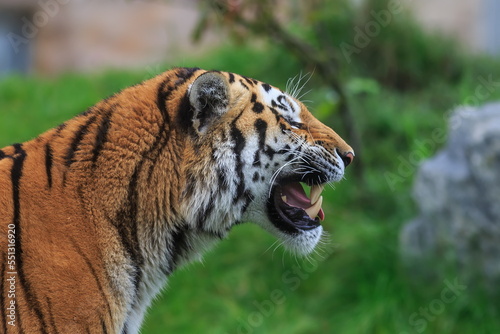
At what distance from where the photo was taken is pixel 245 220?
2.18 m

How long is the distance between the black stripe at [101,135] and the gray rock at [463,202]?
225cm

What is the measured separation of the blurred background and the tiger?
0.54 m

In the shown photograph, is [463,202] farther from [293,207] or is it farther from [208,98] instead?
[208,98]

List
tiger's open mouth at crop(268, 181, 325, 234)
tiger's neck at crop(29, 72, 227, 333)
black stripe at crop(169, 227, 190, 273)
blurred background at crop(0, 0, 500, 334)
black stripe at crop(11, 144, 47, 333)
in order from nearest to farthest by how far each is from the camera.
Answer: black stripe at crop(11, 144, 47, 333)
tiger's neck at crop(29, 72, 227, 333)
black stripe at crop(169, 227, 190, 273)
tiger's open mouth at crop(268, 181, 325, 234)
blurred background at crop(0, 0, 500, 334)

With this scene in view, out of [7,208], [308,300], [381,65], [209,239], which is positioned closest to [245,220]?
[209,239]

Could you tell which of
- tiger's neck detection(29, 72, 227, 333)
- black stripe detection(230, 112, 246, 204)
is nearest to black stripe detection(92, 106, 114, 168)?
tiger's neck detection(29, 72, 227, 333)

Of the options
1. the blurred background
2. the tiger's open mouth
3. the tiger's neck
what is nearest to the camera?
the tiger's neck

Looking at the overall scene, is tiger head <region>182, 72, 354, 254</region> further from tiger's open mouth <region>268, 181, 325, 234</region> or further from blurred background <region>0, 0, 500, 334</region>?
blurred background <region>0, 0, 500, 334</region>

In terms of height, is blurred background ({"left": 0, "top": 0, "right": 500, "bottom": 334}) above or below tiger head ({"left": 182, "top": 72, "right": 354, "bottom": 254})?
below

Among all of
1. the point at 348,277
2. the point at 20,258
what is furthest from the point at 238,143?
the point at 348,277

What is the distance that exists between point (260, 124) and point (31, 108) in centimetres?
464

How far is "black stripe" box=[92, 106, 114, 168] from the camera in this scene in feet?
6.56

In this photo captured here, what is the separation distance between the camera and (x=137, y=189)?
1.99 meters

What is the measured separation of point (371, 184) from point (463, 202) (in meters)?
0.99
